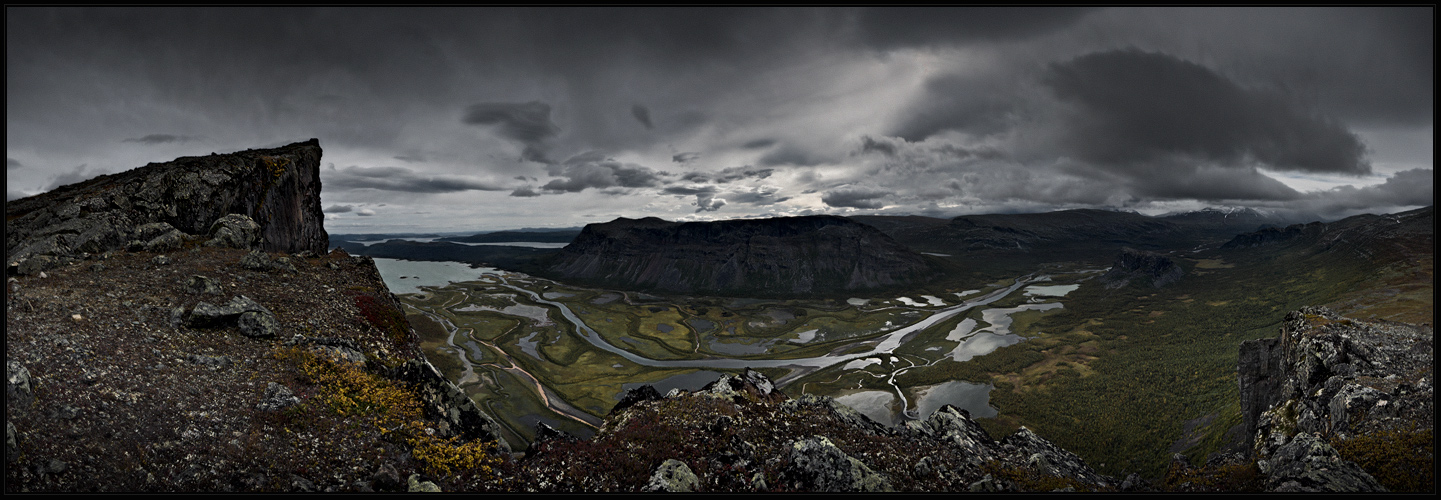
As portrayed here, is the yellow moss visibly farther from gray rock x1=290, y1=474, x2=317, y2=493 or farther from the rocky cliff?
gray rock x1=290, y1=474, x2=317, y2=493

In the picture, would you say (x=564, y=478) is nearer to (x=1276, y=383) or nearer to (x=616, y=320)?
(x=1276, y=383)

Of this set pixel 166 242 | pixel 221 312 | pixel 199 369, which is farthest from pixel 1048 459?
pixel 166 242

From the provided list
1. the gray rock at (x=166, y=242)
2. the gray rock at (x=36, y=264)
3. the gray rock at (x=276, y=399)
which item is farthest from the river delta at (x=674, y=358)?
the gray rock at (x=36, y=264)

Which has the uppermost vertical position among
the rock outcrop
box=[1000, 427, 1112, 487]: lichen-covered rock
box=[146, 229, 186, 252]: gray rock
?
box=[146, 229, 186, 252]: gray rock

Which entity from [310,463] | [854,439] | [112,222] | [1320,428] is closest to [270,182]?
[112,222]

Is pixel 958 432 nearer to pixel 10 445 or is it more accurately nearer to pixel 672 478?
pixel 672 478

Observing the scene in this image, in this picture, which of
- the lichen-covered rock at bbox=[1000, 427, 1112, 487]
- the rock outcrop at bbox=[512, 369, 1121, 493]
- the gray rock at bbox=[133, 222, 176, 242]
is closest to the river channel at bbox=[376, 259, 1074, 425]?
the gray rock at bbox=[133, 222, 176, 242]
